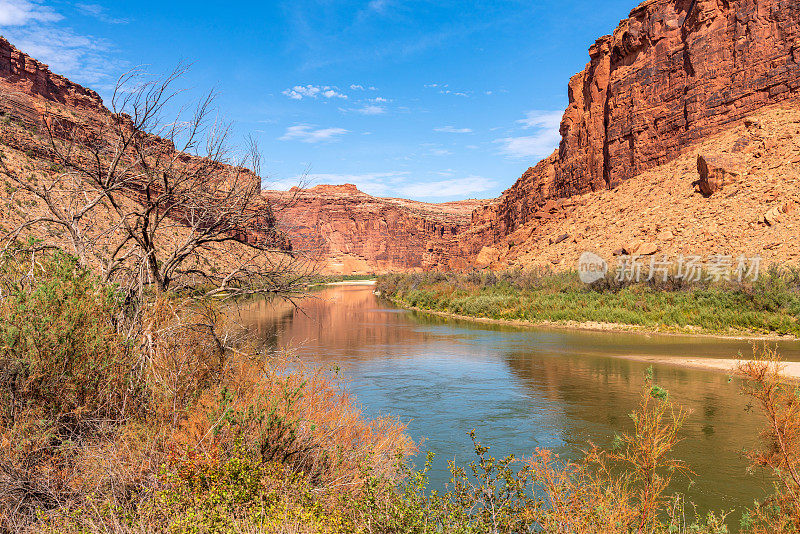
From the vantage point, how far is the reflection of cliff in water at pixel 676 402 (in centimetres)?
890

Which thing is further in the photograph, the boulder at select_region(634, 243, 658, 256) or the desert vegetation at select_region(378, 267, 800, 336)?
the boulder at select_region(634, 243, 658, 256)

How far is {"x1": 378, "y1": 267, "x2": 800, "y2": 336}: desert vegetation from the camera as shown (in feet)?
78.3

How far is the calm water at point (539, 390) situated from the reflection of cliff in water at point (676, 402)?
0.09ft

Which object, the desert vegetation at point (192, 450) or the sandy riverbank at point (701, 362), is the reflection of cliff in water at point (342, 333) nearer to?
the desert vegetation at point (192, 450)

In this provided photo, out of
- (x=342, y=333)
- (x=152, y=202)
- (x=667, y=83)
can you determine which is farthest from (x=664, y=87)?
(x=152, y=202)

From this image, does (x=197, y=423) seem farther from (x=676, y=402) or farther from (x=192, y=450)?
(x=676, y=402)

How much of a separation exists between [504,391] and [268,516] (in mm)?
11828

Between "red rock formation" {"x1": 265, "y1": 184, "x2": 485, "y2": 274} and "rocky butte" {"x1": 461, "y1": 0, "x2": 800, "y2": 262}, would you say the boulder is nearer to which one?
"rocky butte" {"x1": 461, "y1": 0, "x2": 800, "y2": 262}

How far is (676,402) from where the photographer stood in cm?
1295

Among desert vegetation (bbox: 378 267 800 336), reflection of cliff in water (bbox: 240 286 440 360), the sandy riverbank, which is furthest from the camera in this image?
desert vegetation (bbox: 378 267 800 336)

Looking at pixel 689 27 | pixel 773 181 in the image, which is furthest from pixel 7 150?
pixel 689 27

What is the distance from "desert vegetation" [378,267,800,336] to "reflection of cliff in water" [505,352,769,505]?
9238mm

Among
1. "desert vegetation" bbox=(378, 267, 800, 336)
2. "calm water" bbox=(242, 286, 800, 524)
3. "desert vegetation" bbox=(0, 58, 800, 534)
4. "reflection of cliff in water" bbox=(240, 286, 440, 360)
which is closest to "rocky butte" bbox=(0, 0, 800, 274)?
"desert vegetation" bbox=(378, 267, 800, 336)

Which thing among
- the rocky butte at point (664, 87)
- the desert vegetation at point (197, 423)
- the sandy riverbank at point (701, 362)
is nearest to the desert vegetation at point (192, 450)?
the desert vegetation at point (197, 423)
